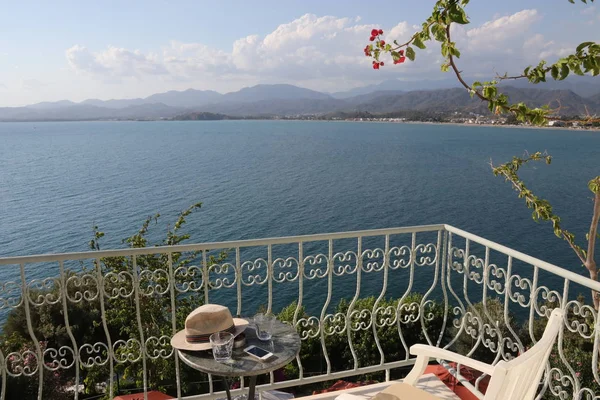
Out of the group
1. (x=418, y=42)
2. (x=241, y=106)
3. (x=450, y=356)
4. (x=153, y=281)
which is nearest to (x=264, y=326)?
(x=450, y=356)

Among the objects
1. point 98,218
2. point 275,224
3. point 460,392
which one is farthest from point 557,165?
point 460,392

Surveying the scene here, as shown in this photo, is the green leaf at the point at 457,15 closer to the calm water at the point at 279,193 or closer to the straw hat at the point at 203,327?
the straw hat at the point at 203,327

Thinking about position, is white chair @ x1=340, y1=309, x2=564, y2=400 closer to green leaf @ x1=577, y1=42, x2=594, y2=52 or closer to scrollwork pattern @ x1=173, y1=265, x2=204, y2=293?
scrollwork pattern @ x1=173, y1=265, x2=204, y2=293

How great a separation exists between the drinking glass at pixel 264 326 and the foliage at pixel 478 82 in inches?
73.8

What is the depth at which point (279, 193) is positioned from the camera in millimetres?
34219

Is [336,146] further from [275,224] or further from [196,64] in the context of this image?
[275,224]

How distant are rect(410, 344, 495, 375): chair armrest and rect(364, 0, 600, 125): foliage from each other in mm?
1575

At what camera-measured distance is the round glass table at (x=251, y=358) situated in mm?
1924

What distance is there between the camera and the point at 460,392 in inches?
118

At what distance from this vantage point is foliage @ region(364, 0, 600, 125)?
2409 mm

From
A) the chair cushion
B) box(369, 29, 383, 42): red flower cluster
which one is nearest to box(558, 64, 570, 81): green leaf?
box(369, 29, 383, 42): red flower cluster

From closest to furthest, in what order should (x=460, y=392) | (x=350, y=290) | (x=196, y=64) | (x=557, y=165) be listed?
1. (x=460, y=392)
2. (x=350, y=290)
3. (x=557, y=165)
4. (x=196, y=64)

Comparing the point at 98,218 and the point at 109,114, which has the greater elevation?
the point at 109,114

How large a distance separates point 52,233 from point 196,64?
137ft
